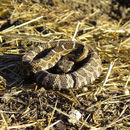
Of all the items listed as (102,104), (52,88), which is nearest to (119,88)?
(102,104)

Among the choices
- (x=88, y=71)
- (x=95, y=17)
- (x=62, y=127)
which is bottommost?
(x=62, y=127)

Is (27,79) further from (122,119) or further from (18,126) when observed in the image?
(122,119)

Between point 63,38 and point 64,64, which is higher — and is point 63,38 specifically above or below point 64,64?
above

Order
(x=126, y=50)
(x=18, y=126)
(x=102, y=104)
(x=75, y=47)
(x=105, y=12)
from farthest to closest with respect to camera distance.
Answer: (x=105, y=12)
(x=126, y=50)
(x=75, y=47)
(x=102, y=104)
(x=18, y=126)

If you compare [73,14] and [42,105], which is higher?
[73,14]

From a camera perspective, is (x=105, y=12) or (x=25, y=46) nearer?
(x=25, y=46)
